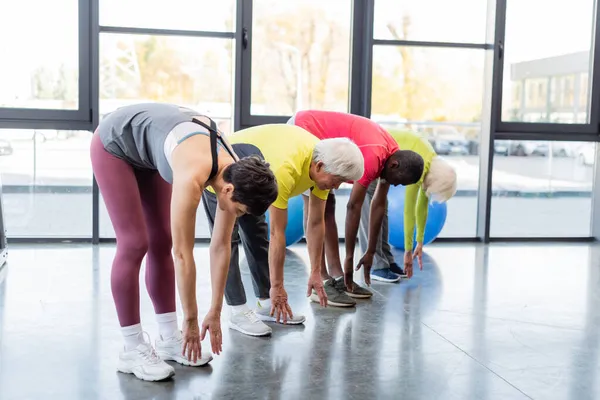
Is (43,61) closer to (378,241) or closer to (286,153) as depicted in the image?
(378,241)

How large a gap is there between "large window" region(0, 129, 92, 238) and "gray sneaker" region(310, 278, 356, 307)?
244 cm

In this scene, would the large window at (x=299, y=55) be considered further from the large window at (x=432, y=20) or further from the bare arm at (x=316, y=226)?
the bare arm at (x=316, y=226)

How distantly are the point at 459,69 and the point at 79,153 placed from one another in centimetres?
303

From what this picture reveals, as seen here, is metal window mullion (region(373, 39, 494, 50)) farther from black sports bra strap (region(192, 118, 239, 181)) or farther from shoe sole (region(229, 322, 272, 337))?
black sports bra strap (region(192, 118, 239, 181))

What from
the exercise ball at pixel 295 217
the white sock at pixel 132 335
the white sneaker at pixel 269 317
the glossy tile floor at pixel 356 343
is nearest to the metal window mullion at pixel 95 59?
the glossy tile floor at pixel 356 343

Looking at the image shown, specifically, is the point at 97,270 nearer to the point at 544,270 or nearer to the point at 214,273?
the point at 214,273

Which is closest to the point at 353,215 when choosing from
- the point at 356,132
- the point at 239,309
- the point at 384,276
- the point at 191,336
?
the point at 356,132

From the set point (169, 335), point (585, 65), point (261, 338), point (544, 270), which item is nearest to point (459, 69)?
point (585, 65)

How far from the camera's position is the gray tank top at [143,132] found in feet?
7.56

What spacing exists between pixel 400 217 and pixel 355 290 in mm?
1239

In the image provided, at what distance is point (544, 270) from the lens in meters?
4.83

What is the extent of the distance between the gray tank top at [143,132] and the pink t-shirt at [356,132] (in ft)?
3.88

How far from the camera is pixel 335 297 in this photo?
12.2 ft

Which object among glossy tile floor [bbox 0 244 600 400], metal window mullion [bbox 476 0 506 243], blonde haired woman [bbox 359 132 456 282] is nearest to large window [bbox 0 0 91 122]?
glossy tile floor [bbox 0 244 600 400]
